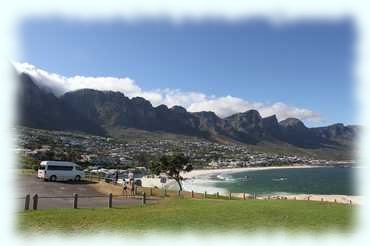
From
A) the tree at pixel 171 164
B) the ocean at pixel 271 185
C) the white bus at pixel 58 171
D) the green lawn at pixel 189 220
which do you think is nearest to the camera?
the green lawn at pixel 189 220

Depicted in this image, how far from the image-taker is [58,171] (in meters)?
42.3

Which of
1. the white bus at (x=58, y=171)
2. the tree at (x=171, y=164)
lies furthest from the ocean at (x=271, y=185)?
the white bus at (x=58, y=171)

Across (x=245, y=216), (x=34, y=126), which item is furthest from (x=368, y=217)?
(x=34, y=126)

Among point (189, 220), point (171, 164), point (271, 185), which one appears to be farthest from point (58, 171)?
point (271, 185)

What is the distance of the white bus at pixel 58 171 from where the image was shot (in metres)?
41.8

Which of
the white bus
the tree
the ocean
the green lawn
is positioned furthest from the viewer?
the ocean

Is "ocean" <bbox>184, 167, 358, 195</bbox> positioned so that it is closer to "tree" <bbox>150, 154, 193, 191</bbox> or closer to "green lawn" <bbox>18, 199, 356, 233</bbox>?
"tree" <bbox>150, 154, 193, 191</bbox>

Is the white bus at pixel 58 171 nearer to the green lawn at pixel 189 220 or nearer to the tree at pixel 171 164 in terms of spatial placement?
the tree at pixel 171 164

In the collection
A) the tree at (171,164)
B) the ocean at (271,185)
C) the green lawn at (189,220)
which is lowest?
the green lawn at (189,220)

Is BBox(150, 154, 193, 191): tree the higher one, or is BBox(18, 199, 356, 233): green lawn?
BBox(150, 154, 193, 191): tree

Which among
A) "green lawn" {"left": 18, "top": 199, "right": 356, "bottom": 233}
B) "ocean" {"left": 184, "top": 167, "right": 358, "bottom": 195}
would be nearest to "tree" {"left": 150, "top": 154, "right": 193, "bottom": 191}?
"ocean" {"left": 184, "top": 167, "right": 358, "bottom": 195}

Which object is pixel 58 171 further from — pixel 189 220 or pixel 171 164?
pixel 189 220

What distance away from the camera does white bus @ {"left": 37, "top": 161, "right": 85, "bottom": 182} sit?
41750 mm

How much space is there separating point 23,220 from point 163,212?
20.0 ft
